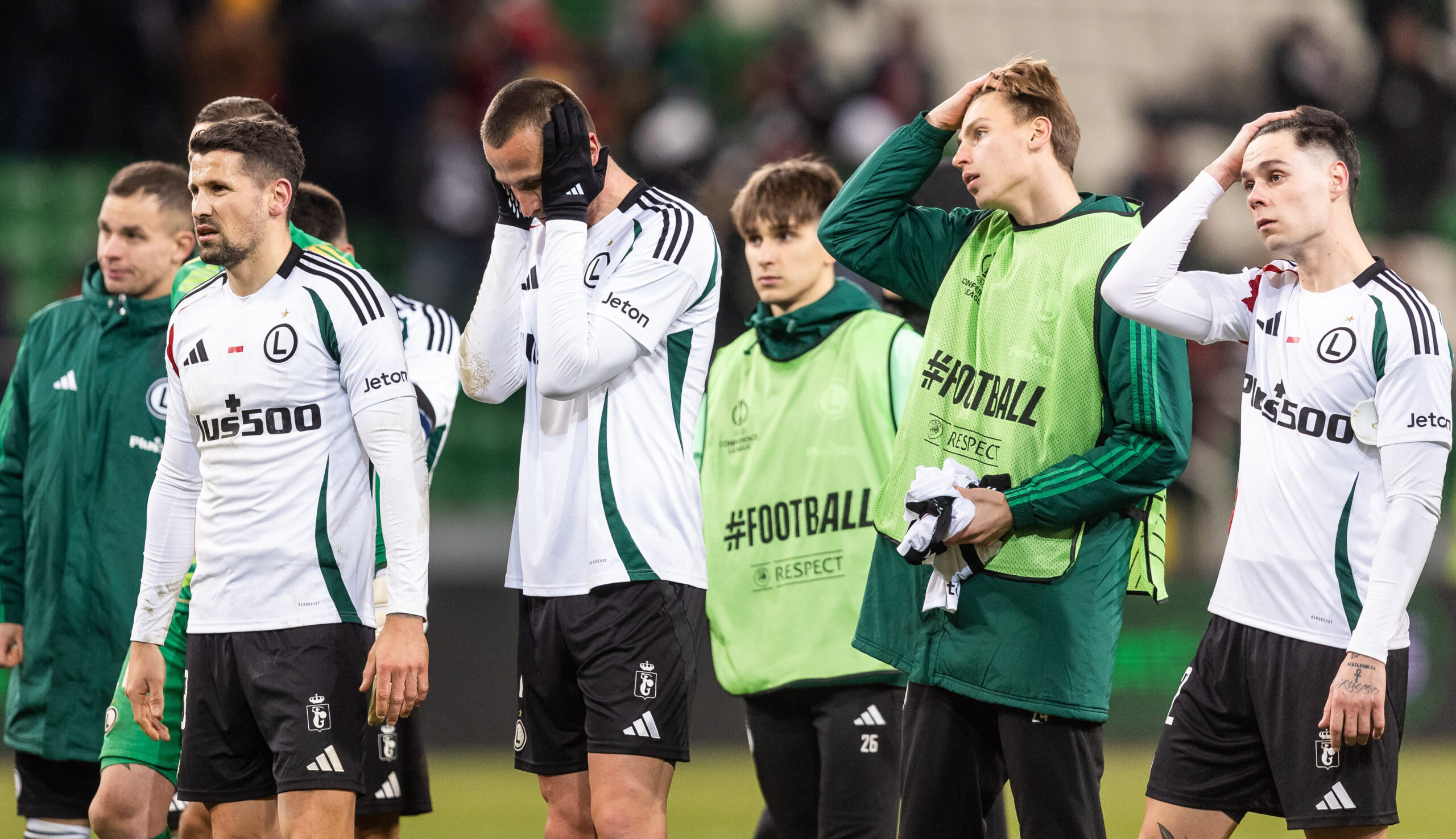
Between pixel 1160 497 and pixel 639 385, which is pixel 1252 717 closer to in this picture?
pixel 1160 497

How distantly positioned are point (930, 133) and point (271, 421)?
202 cm

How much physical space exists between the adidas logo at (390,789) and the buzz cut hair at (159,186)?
7.00ft

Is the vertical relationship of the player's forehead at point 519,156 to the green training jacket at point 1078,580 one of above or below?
above

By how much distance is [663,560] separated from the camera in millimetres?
4387

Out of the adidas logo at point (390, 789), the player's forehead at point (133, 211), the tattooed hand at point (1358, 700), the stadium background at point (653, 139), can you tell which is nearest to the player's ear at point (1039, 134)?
the tattooed hand at point (1358, 700)

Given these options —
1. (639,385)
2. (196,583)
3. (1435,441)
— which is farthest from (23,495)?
(1435,441)

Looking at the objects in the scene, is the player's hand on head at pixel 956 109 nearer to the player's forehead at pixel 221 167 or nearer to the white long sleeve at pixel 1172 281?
the white long sleeve at pixel 1172 281

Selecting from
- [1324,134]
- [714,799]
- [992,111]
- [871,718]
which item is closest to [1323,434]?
[1324,134]

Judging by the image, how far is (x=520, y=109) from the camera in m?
4.32

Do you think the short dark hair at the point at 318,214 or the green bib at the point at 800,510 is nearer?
the green bib at the point at 800,510

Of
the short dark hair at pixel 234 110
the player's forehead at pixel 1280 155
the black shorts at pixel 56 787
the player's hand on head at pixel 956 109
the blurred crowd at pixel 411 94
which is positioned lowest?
the black shorts at pixel 56 787

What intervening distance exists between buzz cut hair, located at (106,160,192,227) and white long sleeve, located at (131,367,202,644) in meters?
1.42

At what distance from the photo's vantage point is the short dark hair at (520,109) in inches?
170

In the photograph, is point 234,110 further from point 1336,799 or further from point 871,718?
point 1336,799
